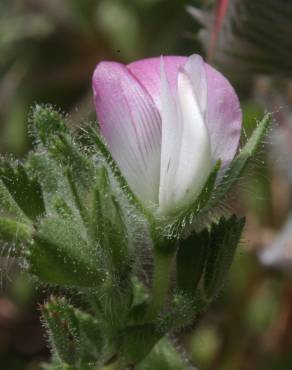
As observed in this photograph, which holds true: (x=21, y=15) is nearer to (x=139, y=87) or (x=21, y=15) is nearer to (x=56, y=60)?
(x=56, y=60)

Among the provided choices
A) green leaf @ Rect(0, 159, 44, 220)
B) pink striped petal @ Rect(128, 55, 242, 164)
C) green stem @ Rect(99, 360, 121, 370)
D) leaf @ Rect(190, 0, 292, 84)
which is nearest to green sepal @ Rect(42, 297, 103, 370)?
green stem @ Rect(99, 360, 121, 370)

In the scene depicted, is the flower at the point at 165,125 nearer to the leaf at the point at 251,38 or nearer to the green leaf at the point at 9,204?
the green leaf at the point at 9,204

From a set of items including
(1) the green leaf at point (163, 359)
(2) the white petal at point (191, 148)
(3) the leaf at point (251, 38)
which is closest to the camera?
(2) the white petal at point (191, 148)

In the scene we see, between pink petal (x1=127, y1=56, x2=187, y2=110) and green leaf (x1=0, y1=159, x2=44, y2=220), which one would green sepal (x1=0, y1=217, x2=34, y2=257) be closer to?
green leaf (x1=0, y1=159, x2=44, y2=220)

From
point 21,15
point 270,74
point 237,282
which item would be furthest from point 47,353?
point 21,15

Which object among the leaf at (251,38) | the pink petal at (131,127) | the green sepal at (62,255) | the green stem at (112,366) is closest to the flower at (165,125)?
the pink petal at (131,127)

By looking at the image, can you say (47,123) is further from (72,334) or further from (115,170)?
(72,334)

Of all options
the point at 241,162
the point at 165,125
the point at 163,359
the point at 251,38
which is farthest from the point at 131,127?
the point at 251,38
